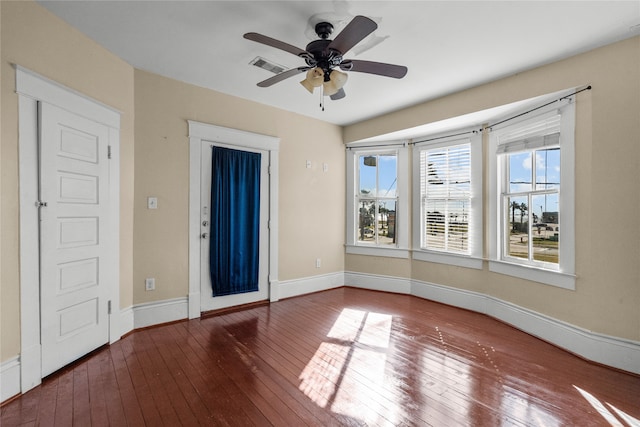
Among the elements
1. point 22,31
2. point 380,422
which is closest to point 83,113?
point 22,31

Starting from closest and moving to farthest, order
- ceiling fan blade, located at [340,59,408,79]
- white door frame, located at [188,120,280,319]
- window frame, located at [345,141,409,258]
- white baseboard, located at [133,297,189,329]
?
ceiling fan blade, located at [340,59,408,79] < white baseboard, located at [133,297,189,329] < white door frame, located at [188,120,280,319] < window frame, located at [345,141,409,258]

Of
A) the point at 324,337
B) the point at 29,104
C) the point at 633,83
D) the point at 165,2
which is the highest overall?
the point at 165,2

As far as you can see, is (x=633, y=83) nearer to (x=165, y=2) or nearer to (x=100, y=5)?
(x=165, y=2)

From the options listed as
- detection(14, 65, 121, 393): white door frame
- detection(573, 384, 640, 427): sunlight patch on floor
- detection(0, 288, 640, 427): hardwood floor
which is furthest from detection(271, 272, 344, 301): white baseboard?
detection(573, 384, 640, 427): sunlight patch on floor

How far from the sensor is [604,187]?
259 cm

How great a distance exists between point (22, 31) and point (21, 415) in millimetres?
2592

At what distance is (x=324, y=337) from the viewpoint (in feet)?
10.1

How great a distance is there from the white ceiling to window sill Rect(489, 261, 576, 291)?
208 centimetres

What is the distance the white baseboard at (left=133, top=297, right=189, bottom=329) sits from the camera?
3209mm

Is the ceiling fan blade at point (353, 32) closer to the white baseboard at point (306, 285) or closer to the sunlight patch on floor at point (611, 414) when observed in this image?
the sunlight patch on floor at point (611, 414)

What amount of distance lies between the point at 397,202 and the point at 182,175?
3122 mm

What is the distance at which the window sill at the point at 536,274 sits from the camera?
2844 millimetres

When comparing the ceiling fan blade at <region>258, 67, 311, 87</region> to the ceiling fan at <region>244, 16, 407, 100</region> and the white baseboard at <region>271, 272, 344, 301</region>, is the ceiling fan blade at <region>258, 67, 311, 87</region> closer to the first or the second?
the ceiling fan at <region>244, 16, 407, 100</region>

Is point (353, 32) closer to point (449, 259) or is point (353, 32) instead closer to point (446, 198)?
point (446, 198)
